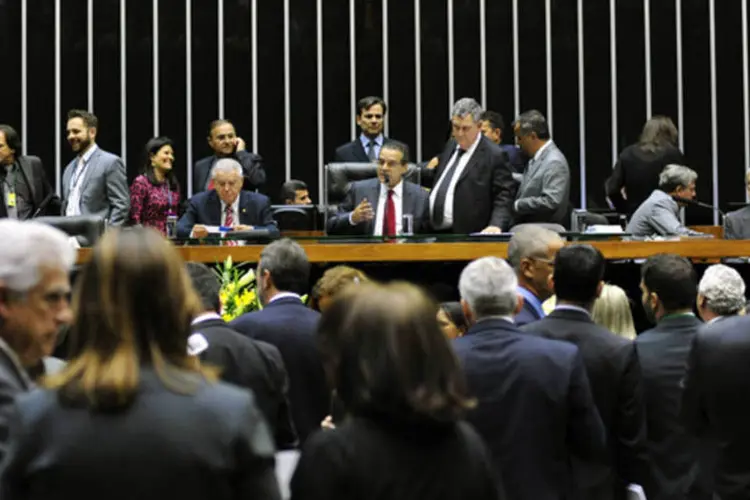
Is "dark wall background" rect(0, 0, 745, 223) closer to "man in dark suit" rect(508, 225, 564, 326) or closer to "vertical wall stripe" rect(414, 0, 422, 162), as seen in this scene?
"vertical wall stripe" rect(414, 0, 422, 162)

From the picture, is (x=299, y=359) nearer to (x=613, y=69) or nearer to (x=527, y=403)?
(x=527, y=403)

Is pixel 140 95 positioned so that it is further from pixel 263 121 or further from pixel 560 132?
pixel 560 132

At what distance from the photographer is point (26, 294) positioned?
2537 mm

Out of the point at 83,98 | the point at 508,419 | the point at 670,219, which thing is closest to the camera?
the point at 508,419

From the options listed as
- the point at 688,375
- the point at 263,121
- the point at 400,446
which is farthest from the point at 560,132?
the point at 400,446

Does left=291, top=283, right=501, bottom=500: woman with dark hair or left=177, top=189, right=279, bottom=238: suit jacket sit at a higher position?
left=177, top=189, right=279, bottom=238: suit jacket

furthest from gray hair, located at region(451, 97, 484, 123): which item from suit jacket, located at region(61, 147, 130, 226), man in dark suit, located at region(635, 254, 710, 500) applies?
man in dark suit, located at region(635, 254, 710, 500)

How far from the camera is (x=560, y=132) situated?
12.1 meters

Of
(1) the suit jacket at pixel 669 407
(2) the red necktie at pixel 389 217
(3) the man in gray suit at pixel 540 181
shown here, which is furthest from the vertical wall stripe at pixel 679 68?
(1) the suit jacket at pixel 669 407

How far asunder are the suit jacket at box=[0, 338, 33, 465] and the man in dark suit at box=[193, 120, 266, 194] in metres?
7.34

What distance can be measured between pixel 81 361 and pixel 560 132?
10.0 m

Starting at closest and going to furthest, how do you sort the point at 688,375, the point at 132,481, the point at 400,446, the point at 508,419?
the point at 132,481, the point at 400,446, the point at 508,419, the point at 688,375

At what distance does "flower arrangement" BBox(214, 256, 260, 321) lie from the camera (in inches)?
246

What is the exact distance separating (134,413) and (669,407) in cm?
268
